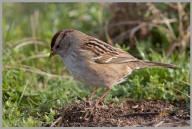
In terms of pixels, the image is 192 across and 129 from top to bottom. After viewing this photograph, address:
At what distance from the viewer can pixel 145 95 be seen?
16.9 ft

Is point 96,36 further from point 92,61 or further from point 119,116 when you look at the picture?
point 119,116

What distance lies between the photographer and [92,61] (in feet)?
15.9

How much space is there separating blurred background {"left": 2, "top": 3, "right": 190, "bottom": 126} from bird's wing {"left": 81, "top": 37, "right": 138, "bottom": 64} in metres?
0.43

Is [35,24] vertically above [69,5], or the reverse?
[69,5]

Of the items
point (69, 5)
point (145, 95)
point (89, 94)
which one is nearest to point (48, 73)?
point (89, 94)

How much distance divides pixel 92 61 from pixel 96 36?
2.81 meters

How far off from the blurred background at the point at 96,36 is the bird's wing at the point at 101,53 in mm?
433

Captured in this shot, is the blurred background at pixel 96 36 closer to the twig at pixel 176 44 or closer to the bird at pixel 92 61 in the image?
the twig at pixel 176 44

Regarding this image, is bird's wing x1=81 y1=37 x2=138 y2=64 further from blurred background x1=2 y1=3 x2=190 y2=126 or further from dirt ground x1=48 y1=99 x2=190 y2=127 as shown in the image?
dirt ground x1=48 y1=99 x2=190 y2=127

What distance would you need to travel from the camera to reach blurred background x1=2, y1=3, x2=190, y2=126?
5.04m

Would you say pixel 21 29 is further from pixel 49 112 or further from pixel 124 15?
pixel 49 112

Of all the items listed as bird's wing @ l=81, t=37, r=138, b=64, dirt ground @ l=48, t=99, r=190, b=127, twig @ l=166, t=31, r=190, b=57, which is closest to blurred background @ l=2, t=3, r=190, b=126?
twig @ l=166, t=31, r=190, b=57

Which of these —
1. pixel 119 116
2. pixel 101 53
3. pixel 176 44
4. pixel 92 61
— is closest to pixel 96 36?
pixel 176 44

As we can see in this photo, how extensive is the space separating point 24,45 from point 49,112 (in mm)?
3008
